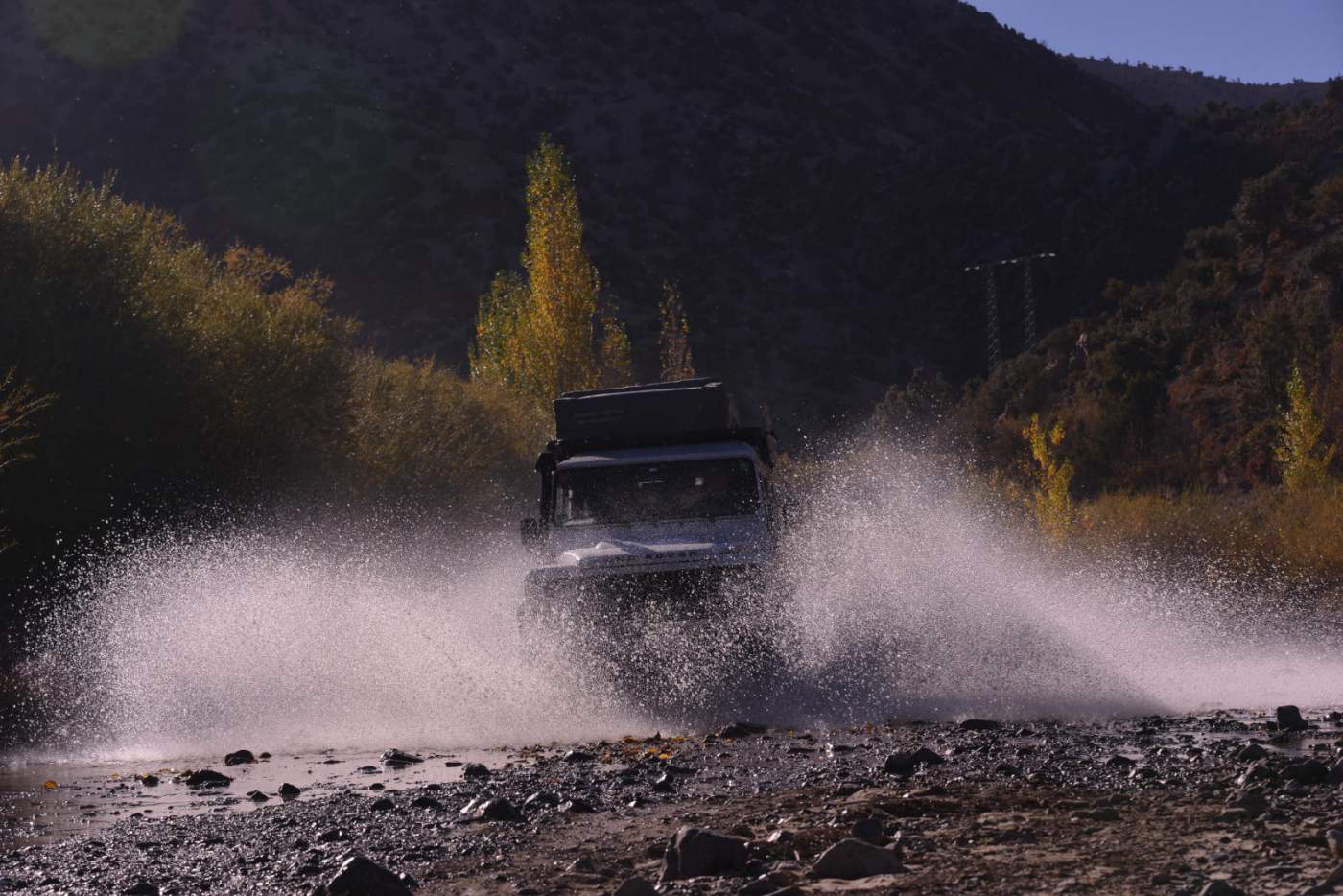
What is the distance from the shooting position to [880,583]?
15.1 meters

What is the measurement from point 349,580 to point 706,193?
60.8 metres

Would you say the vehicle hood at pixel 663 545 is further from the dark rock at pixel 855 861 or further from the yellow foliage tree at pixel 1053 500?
the yellow foliage tree at pixel 1053 500

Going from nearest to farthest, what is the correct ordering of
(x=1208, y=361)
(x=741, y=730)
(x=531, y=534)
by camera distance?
(x=741, y=730), (x=531, y=534), (x=1208, y=361)

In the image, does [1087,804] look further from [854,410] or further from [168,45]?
[168,45]

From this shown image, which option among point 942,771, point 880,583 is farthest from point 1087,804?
point 880,583

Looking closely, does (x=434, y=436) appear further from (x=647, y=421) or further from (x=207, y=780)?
(x=207, y=780)

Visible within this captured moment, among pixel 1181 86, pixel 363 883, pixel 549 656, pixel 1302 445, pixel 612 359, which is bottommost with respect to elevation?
pixel 363 883

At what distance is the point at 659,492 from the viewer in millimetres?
14273

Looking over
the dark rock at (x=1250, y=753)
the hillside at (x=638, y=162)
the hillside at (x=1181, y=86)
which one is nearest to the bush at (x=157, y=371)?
the dark rock at (x=1250, y=753)

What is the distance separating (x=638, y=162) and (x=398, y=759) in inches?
2789

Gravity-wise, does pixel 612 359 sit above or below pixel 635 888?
above

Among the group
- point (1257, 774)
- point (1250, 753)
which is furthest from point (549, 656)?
point (1257, 774)

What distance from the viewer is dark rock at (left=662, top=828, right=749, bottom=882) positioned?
5.82 m

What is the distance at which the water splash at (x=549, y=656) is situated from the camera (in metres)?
12.3
